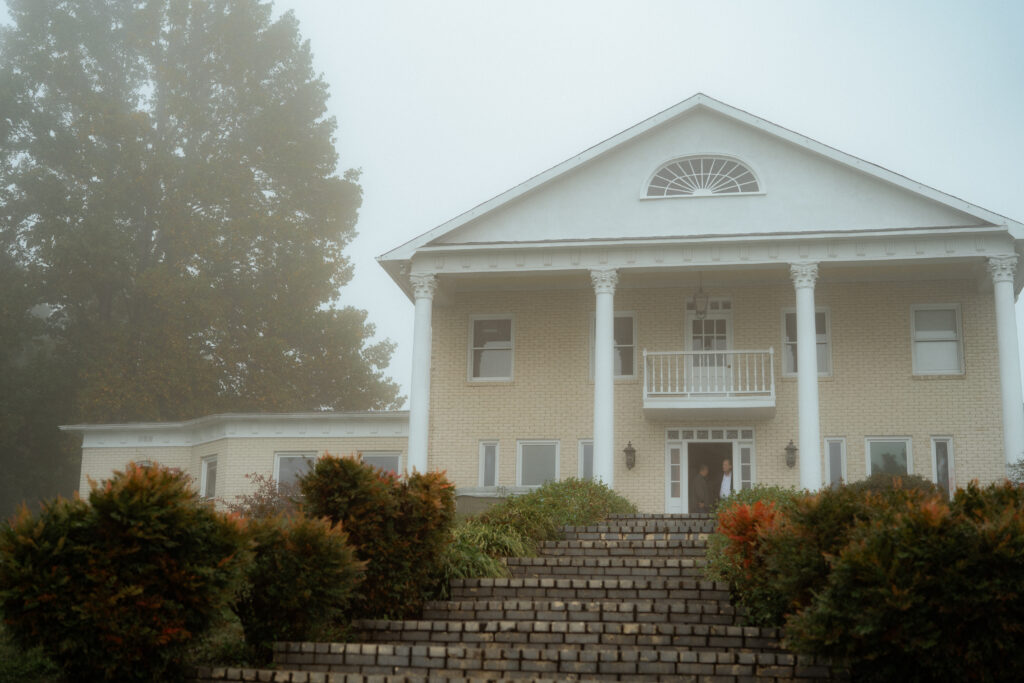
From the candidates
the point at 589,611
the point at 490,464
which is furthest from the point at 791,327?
the point at 589,611

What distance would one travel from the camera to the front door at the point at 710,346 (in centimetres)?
2245

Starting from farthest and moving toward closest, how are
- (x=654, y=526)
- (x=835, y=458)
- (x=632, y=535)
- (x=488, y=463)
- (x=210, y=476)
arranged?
(x=210, y=476) → (x=488, y=463) → (x=835, y=458) → (x=654, y=526) → (x=632, y=535)

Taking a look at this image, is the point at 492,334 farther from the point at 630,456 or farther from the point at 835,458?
the point at 835,458

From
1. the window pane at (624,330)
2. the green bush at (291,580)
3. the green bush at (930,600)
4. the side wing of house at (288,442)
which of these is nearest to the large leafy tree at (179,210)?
the side wing of house at (288,442)

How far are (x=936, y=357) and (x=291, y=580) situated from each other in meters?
16.1

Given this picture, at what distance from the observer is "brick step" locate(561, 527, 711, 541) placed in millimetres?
15273

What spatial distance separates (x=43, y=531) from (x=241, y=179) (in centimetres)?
2732

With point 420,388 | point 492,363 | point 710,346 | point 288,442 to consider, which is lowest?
point 288,442

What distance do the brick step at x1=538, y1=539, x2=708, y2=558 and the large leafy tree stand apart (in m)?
19.7

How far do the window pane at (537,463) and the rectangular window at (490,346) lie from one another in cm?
167

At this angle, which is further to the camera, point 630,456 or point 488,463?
point 488,463

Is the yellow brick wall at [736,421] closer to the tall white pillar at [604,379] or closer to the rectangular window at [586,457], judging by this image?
the rectangular window at [586,457]

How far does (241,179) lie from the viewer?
116ft

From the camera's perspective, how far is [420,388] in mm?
21547
